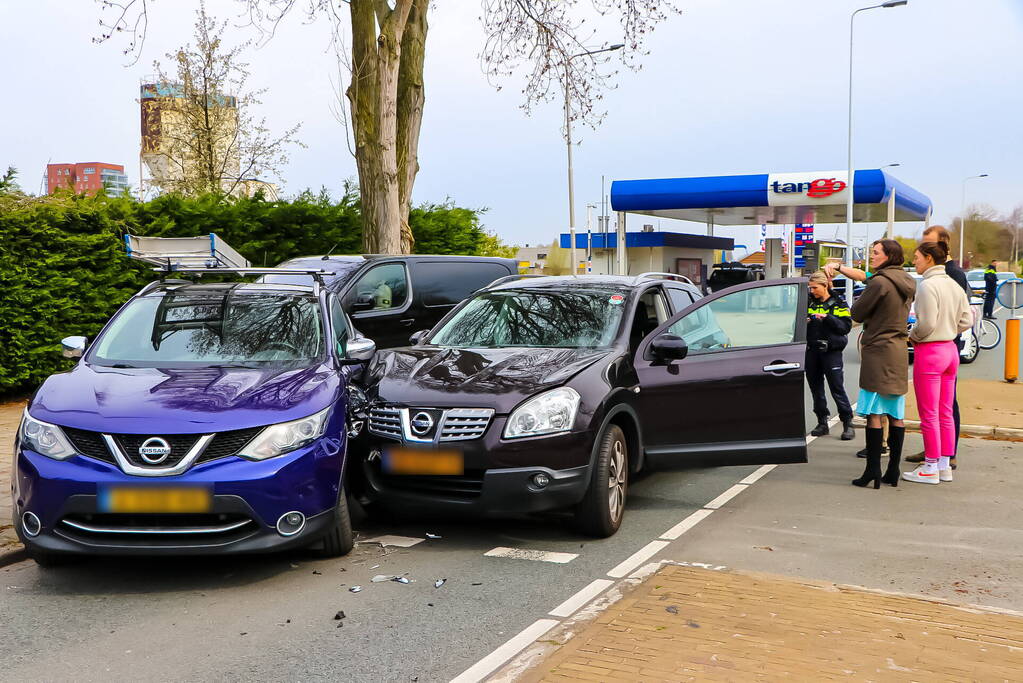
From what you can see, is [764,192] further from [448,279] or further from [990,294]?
[448,279]

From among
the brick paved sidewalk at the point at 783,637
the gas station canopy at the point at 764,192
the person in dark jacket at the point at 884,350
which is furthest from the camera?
the gas station canopy at the point at 764,192

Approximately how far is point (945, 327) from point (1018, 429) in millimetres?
3258

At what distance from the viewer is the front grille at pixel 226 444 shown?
16.0 feet

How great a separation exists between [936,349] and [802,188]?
88.5 feet

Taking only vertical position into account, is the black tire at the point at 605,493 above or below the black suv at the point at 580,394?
below

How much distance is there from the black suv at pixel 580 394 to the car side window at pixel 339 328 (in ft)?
0.90

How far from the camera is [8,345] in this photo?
38.4 feet

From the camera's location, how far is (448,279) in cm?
1220

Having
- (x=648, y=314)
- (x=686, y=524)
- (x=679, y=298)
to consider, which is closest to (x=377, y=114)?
(x=679, y=298)

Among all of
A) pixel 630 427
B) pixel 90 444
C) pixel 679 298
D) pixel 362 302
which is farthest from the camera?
pixel 362 302

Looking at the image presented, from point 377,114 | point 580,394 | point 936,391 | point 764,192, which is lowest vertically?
point 936,391

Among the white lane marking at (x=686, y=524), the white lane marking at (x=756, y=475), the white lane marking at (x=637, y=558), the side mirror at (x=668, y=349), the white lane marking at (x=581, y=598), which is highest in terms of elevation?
the side mirror at (x=668, y=349)

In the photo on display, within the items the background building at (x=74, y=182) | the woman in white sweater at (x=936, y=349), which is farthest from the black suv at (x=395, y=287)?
the woman in white sweater at (x=936, y=349)

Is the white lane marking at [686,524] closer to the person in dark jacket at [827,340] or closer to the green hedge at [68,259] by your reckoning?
the person in dark jacket at [827,340]
